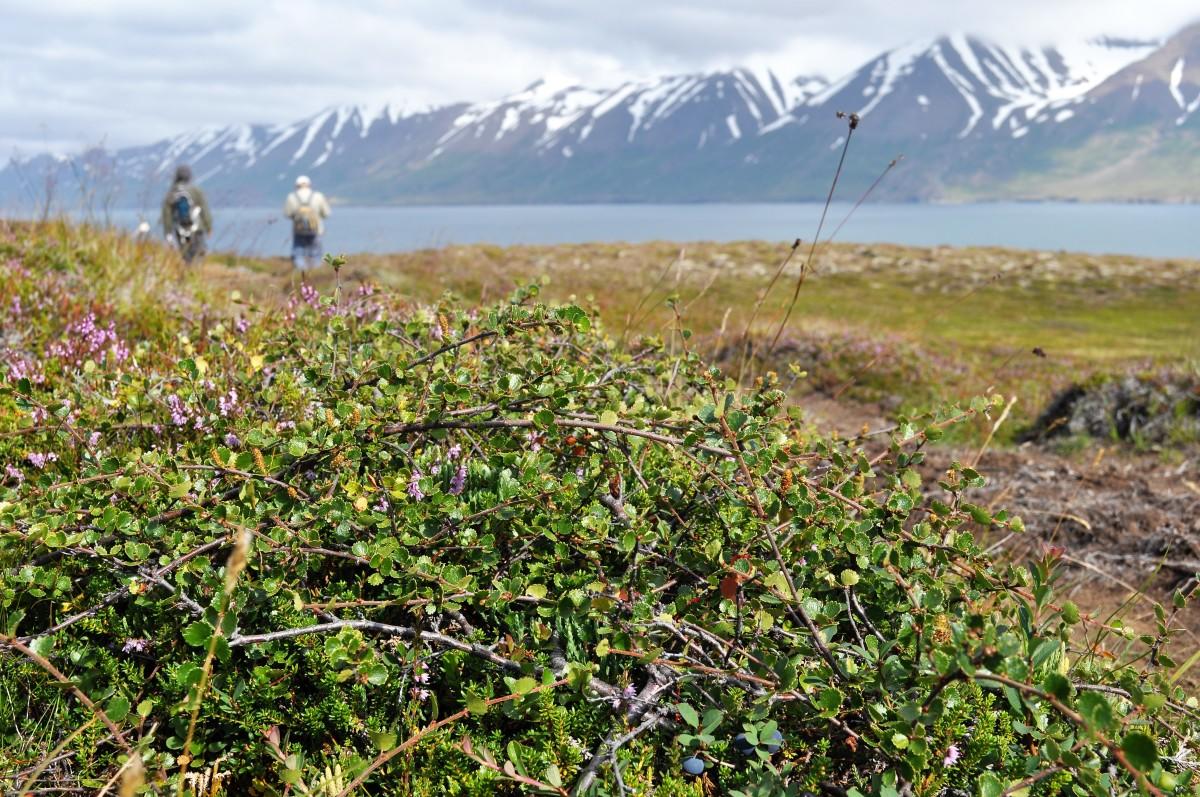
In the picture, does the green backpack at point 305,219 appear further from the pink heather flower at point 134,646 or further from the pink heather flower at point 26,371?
the pink heather flower at point 134,646

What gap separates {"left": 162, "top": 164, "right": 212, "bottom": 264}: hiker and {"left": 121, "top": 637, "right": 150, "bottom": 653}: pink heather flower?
16.8 metres

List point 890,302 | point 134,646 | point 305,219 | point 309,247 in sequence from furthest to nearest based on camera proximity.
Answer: point 890,302 < point 309,247 < point 305,219 < point 134,646

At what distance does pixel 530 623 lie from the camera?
8.64ft

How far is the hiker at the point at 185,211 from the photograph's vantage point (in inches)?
689

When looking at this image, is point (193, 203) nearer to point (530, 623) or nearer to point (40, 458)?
point (40, 458)

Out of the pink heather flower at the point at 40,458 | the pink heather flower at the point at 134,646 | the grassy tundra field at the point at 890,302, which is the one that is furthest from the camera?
the grassy tundra field at the point at 890,302

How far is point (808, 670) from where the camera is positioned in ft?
7.66

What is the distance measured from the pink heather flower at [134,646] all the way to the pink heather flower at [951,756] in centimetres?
239

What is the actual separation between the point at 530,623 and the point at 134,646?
121 cm

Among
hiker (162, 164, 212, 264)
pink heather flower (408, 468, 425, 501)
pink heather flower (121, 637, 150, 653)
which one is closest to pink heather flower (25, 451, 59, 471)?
pink heather flower (121, 637, 150, 653)

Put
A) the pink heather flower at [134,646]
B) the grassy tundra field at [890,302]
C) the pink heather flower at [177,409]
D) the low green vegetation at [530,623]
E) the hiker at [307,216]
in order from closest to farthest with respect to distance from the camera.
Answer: the low green vegetation at [530,623] < the pink heather flower at [134,646] < the pink heather flower at [177,409] < the grassy tundra field at [890,302] < the hiker at [307,216]

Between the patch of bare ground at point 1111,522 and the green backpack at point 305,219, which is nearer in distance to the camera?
the patch of bare ground at point 1111,522

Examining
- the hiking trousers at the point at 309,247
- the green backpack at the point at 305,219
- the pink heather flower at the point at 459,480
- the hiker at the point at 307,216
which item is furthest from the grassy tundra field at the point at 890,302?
the pink heather flower at the point at 459,480

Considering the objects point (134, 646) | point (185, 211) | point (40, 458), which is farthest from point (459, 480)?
point (185, 211)
